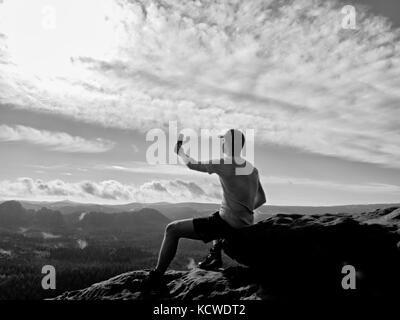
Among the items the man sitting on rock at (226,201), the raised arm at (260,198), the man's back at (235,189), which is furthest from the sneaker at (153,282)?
the raised arm at (260,198)

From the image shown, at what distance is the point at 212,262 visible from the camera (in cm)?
1237

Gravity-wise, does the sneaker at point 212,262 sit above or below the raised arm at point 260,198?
below

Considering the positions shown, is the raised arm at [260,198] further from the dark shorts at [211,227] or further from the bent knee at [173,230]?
the bent knee at [173,230]

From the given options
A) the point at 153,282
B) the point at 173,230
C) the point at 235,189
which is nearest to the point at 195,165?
the point at 235,189

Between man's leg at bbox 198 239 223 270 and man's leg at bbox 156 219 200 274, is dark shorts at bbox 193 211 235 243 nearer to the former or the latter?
man's leg at bbox 156 219 200 274

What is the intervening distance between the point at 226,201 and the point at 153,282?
Result: 3.53m

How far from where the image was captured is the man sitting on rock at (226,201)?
9367mm

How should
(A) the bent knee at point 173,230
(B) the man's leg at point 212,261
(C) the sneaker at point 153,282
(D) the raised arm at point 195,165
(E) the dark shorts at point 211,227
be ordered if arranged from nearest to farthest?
1. (D) the raised arm at point 195,165
2. (E) the dark shorts at point 211,227
3. (A) the bent knee at point 173,230
4. (C) the sneaker at point 153,282
5. (B) the man's leg at point 212,261

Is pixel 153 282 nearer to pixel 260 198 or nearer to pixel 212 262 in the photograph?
pixel 212 262

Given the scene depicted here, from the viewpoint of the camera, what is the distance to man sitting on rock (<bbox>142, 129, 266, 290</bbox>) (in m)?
9.37

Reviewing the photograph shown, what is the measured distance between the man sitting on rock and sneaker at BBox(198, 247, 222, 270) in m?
1.91
